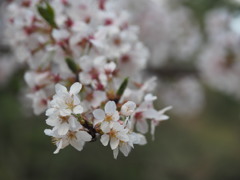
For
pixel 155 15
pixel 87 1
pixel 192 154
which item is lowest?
pixel 192 154

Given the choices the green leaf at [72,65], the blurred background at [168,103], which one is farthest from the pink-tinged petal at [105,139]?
the blurred background at [168,103]

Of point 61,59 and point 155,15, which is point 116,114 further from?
point 155,15

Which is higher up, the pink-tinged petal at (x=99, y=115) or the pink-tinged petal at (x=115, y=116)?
the pink-tinged petal at (x=99, y=115)

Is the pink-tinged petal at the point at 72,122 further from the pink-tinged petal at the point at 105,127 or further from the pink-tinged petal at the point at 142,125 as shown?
the pink-tinged petal at the point at 142,125

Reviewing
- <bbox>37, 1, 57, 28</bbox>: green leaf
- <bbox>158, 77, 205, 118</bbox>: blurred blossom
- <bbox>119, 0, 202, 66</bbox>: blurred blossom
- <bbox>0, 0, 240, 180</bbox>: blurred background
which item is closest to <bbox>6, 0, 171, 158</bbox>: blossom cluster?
<bbox>37, 1, 57, 28</bbox>: green leaf

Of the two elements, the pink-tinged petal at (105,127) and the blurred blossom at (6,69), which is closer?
the pink-tinged petal at (105,127)

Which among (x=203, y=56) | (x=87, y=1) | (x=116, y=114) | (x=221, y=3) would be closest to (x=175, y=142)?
(x=221, y=3)

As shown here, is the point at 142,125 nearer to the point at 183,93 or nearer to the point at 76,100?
the point at 76,100
